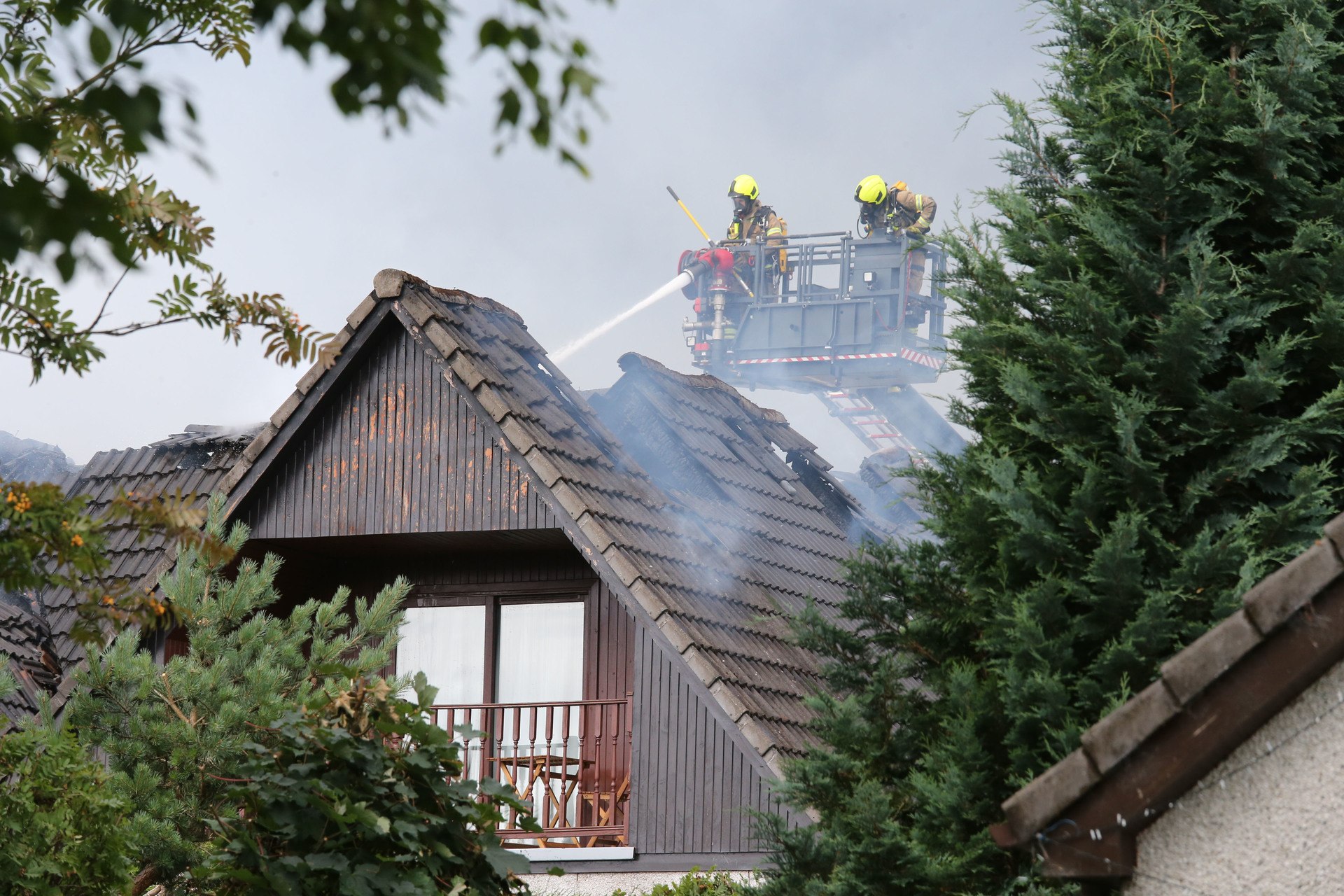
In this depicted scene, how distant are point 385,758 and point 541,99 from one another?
11.9ft

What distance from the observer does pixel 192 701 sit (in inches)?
400

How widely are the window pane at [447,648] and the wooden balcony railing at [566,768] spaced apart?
0.68 metres

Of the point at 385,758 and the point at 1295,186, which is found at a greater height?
the point at 1295,186

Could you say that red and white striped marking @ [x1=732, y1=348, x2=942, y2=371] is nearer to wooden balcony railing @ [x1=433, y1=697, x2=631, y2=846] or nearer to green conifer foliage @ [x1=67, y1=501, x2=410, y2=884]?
wooden balcony railing @ [x1=433, y1=697, x2=631, y2=846]

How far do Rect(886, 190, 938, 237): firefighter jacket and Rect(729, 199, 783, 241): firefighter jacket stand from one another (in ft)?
13.3

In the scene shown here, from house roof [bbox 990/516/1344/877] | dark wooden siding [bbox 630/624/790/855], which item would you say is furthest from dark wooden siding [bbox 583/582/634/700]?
house roof [bbox 990/516/1344/877]

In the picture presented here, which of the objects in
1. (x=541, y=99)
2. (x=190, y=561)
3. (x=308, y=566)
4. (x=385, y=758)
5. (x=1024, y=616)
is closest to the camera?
(x=541, y=99)

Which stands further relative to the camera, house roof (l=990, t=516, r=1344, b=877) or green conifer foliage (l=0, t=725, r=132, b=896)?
green conifer foliage (l=0, t=725, r=132, b=896)

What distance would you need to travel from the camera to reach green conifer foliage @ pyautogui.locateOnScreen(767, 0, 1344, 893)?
21.0ft

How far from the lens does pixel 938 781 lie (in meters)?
6.77

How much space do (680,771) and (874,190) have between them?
3432cm

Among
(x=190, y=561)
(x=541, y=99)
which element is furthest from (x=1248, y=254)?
(x=190, y=561)

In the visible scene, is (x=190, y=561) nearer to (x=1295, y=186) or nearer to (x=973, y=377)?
(x=973, y=377)

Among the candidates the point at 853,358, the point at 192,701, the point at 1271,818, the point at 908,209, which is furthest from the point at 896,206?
the point at 1271,818
